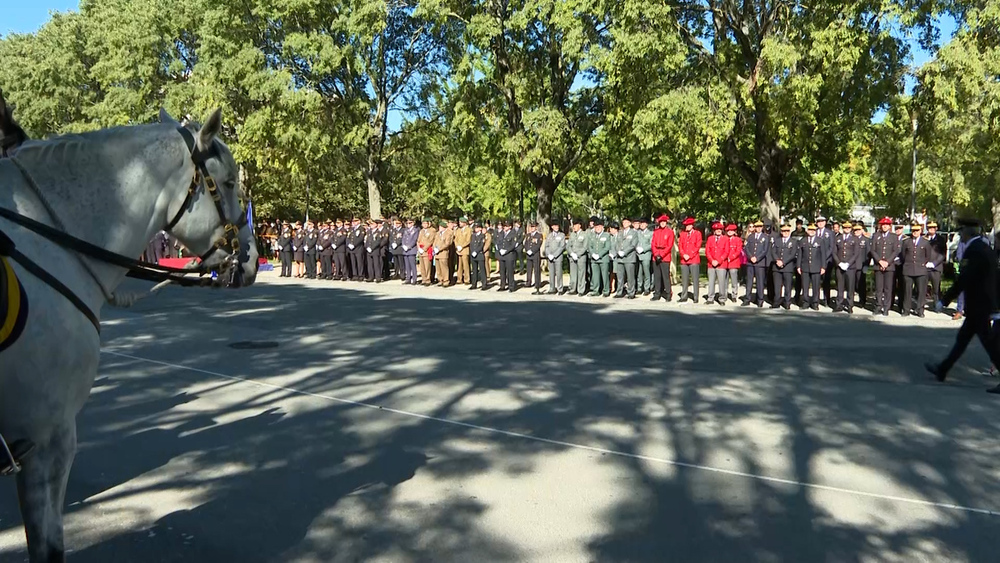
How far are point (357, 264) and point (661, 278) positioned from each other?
1167 cm

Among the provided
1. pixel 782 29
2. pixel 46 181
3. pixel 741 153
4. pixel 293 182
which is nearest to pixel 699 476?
pixel 46 181

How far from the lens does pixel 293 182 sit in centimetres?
5444

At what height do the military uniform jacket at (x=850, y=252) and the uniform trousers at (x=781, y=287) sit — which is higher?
the military uniform jacket at (x=850, y=252)

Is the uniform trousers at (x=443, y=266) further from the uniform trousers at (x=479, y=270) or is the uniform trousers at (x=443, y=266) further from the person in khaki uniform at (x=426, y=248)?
the uniform trousers at (x=479, y=270)

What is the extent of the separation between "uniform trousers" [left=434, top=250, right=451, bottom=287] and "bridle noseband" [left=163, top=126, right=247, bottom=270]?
2127 cm

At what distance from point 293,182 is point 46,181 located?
5228 cm

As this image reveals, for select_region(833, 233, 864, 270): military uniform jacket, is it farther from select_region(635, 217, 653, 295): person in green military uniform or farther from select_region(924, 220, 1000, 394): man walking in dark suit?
select_region(924, 220, 1000, 394): man walking in dark suit

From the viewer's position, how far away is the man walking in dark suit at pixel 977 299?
32.0 ft

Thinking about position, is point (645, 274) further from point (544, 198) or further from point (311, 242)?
point (311, 242)

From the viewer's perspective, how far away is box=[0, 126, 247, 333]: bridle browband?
3.54m

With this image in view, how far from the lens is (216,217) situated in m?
4.37

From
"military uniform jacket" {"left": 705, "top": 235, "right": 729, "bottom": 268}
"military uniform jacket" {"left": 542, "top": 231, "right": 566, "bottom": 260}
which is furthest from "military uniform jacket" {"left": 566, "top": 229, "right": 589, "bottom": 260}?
"military uniform jacket" {"left": 705, "top": 235, "right": 729, "bottom": 268}

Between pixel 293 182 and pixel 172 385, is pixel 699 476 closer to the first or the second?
pixel 172 385

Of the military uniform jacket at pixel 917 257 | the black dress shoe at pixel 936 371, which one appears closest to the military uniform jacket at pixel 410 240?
the military uniform jacket at pixel 917 257
